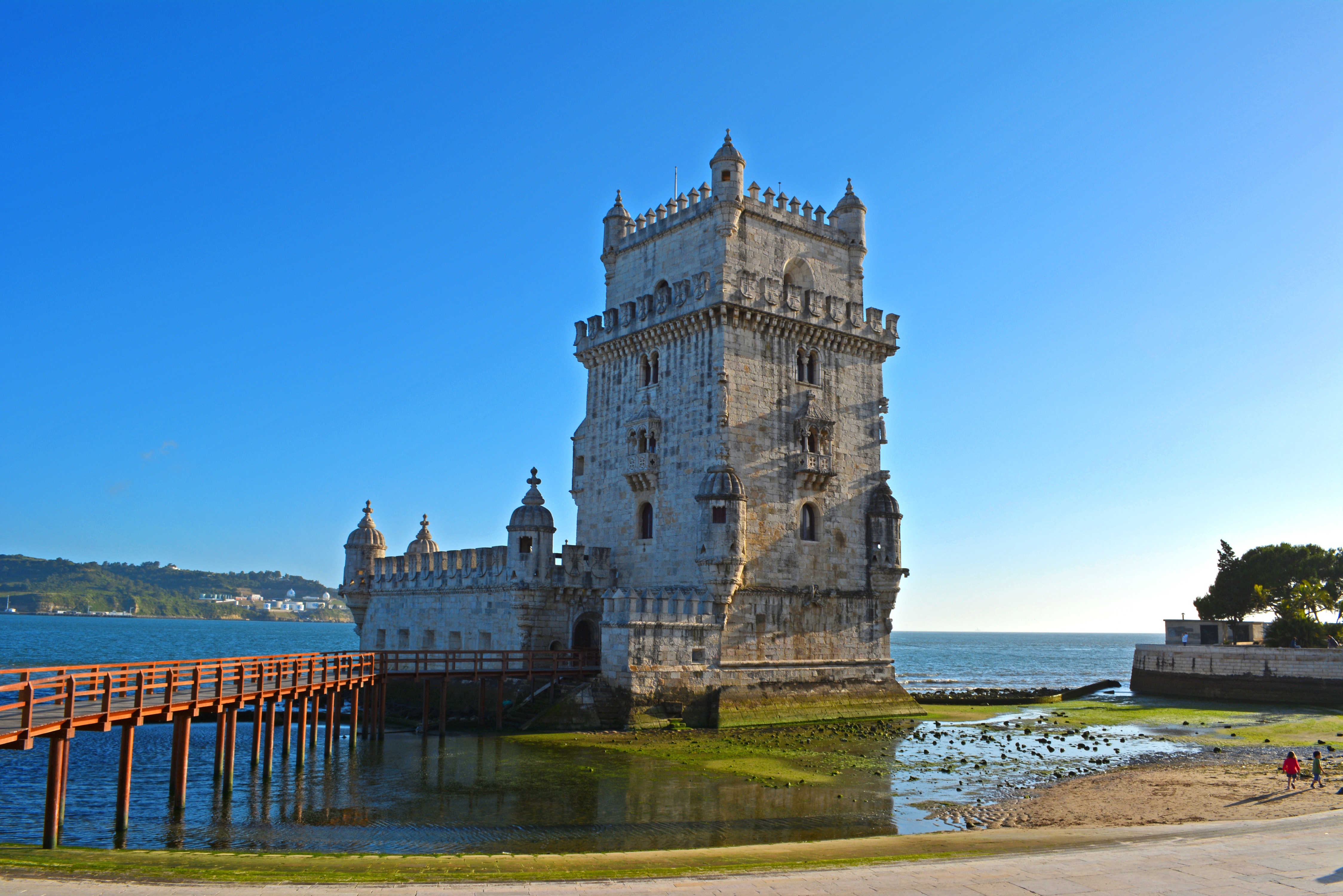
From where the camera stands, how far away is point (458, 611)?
43.9 meters

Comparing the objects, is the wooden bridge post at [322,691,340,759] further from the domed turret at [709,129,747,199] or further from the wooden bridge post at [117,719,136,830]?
the domed turret at [709,129,747,199]

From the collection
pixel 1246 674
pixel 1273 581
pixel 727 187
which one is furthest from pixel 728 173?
pixel 1273 581

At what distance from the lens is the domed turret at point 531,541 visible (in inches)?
1539

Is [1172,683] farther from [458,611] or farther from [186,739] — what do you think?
[186,739]

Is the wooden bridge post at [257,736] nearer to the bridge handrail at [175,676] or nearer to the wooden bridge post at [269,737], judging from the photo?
the wooden bridge post at [269,737]

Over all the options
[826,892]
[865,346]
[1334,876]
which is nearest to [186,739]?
[826,892]

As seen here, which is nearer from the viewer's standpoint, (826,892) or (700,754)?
(826,892)

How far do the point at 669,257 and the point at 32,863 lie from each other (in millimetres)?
31869

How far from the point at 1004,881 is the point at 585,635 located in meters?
27.9

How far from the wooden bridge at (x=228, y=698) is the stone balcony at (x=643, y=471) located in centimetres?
687

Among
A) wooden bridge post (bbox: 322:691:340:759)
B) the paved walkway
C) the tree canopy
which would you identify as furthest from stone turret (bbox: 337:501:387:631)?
the tree canopy

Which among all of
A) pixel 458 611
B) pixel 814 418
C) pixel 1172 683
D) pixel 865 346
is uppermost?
pixel 865 346

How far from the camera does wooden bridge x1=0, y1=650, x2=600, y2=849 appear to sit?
739 inches

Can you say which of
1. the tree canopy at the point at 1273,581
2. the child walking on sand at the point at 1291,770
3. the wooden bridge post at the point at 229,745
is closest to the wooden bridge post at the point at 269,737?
the wooden bridge post at the point at 229,745
